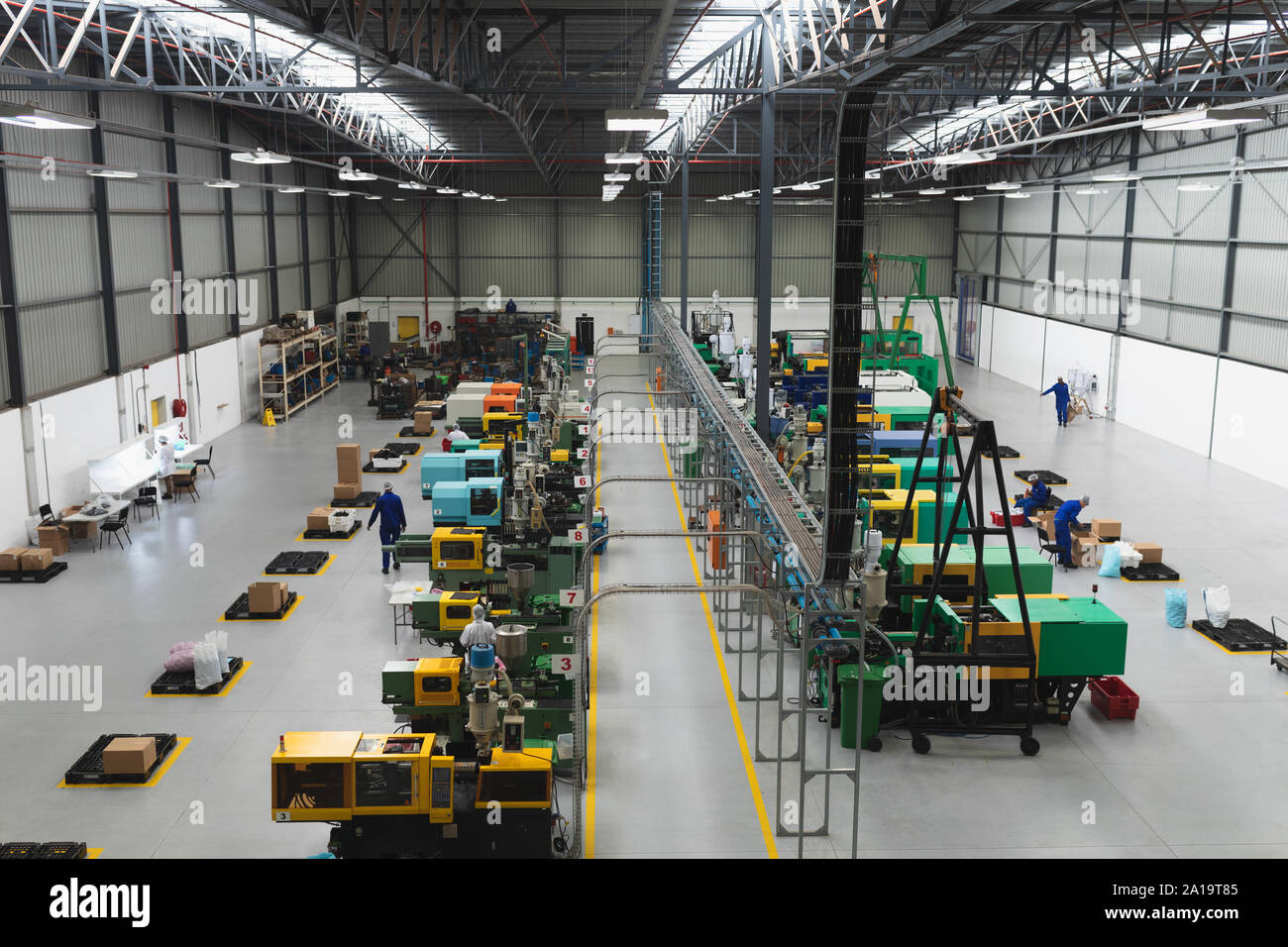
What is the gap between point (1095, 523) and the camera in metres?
17.1

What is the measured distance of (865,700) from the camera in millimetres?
10594

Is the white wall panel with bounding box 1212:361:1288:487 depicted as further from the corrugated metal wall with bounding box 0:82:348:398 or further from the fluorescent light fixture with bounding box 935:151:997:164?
the corrugated metal wall with bounding box 0:82:348:398

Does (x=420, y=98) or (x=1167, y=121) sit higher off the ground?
(x=420, y=98)

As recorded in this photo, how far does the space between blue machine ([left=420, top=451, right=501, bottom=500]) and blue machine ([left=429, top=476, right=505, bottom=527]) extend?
4.27ft

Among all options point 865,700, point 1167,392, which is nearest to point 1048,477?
point 1167,392

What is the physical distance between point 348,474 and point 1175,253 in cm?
2073

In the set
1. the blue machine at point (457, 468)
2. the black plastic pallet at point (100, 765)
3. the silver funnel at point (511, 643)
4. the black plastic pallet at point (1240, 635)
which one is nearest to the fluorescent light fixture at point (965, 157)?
the black plastic pallet at point (1240, 635)

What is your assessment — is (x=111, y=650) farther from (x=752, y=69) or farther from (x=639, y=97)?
(x=752, y=69)

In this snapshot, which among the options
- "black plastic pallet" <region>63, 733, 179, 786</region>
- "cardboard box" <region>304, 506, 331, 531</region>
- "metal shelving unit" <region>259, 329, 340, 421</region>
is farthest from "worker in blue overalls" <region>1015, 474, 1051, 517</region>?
"metal shelving unit" <region>259, 329, 340, 421</region>

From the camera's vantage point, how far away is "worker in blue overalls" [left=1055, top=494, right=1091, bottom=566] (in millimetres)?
16328

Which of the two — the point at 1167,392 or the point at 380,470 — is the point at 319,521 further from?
the point at 1167,392

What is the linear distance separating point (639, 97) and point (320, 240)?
26563 mm

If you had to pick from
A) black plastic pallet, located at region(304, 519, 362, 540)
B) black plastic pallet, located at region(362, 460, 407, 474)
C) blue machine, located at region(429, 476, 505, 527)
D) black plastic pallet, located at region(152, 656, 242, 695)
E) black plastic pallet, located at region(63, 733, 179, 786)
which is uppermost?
blue machine, located at region(429, 476, 505, 527)

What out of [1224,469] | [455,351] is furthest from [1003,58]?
[455,351]
